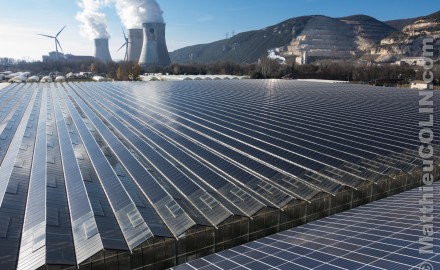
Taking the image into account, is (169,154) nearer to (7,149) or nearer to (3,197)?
(3,197)

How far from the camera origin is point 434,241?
11.0 m

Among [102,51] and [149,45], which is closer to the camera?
[149,45]

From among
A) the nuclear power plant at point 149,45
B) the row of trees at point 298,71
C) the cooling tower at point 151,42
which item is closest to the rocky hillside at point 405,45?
the row of trees at point 298,71

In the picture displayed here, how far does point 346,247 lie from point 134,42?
176970 millimetres

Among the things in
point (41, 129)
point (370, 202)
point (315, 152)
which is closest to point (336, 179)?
point (370, 202)

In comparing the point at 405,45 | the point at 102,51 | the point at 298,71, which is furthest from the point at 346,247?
the point at 405,45

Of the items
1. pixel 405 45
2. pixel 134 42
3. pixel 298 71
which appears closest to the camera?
pixel 298 71

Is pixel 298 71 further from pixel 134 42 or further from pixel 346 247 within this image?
pixel 346 247

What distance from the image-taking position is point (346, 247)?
1162 cm

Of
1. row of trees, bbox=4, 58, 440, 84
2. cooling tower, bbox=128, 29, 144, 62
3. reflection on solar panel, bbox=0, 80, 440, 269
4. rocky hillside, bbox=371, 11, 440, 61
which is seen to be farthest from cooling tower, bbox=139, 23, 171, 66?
reflection on solar panel, bbox=0, 80, 440, 269

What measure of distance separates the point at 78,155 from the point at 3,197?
21.4 feet

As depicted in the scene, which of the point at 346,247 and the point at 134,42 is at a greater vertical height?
the point at 134,42

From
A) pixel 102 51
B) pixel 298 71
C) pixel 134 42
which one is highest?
pixel 134 42

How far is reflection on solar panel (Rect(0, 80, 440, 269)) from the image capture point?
11727 mm
